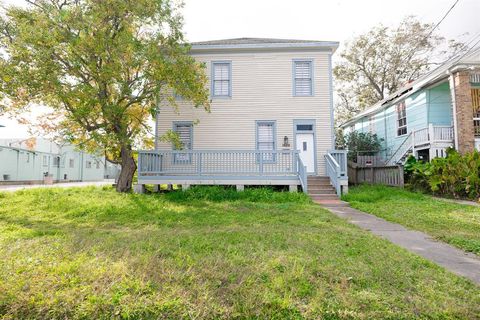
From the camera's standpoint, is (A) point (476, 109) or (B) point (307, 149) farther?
(A) point (476, 109)

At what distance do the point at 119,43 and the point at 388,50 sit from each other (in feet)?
81.5

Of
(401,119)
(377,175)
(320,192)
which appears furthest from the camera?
(401,119)

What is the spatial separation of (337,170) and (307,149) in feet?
7.26

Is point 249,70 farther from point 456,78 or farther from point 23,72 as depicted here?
point 456,78

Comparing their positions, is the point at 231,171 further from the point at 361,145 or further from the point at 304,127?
the point at 361,145

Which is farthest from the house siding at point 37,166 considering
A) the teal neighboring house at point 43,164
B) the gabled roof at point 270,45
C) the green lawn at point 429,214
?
the green lawn at point 429,214

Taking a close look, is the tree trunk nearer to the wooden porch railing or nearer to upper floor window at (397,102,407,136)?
the wooden porch railing

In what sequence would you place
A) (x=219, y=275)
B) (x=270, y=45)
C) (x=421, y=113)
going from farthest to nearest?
1. (x=421, y=113)
2. (x=270, y=45)
3. (x=219, y=275)

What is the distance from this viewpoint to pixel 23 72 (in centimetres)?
787

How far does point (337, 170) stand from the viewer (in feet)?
32.5

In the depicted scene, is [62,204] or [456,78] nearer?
[62,204]

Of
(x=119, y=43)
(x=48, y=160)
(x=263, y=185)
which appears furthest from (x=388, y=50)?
(x=48, y=160)

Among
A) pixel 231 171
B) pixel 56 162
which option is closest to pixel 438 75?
pixel 231 171

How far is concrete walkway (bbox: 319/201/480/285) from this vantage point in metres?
3.12
